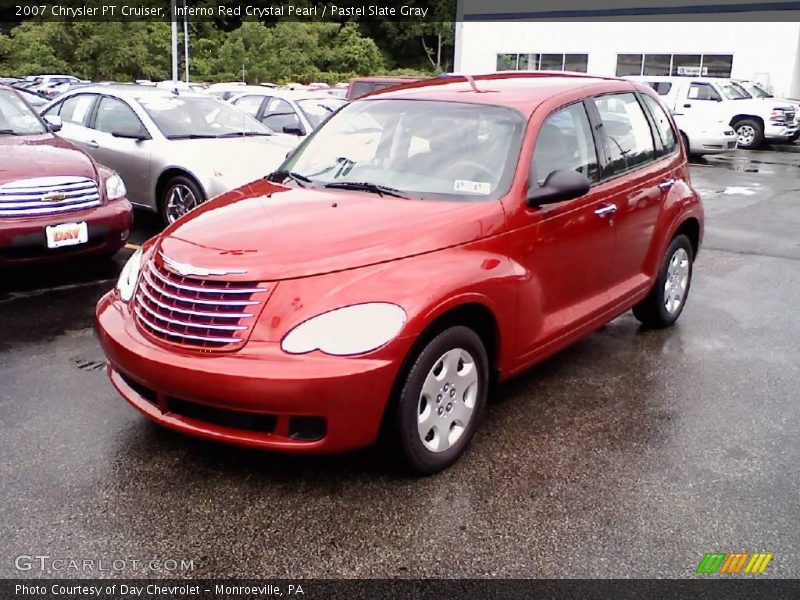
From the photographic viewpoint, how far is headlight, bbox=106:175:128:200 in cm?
669

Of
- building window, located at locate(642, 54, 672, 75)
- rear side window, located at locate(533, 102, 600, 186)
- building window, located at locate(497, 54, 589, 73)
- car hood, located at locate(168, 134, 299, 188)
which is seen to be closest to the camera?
rear side window, located at locate(533, 102, 600, 186)

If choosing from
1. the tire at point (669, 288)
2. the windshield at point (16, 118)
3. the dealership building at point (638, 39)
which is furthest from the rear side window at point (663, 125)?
the dealership building at point (638, 39)

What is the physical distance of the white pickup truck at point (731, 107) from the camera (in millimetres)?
18547

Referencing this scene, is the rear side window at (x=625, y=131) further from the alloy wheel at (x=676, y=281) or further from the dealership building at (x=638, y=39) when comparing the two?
the dealership building at (x=638, y=39)

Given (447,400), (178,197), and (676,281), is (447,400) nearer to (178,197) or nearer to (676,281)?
(676,281)

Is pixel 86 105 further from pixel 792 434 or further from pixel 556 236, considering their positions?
pixel 792 434

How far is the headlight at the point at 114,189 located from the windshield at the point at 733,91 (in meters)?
17.0

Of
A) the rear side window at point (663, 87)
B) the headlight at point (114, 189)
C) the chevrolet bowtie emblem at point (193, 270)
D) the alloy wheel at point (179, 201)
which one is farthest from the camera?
the rear side window at point (663, 87)

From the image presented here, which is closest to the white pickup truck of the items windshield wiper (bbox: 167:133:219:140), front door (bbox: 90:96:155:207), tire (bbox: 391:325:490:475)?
windshield wiper (bbox: 167:133:219:140)

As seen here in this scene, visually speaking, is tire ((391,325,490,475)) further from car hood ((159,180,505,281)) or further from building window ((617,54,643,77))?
building window ((617,54,643,77))

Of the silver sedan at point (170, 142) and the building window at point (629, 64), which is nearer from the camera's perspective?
the silver sedan at point (170, 142)

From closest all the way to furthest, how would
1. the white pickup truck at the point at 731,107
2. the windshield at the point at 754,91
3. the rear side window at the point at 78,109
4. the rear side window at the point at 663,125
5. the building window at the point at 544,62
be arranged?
the rear side window at the point at 663,125, the rear side window at the point at 78,109, the white pickup truck at the point at 731,107, the windshield at the point at 754,91, the building window at the point at 544,62

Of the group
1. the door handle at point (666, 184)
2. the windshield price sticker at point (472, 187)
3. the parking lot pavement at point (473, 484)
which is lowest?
the parking lot pavement at point (473, 484)

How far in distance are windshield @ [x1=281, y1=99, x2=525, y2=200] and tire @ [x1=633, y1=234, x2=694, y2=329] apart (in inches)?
73.3
